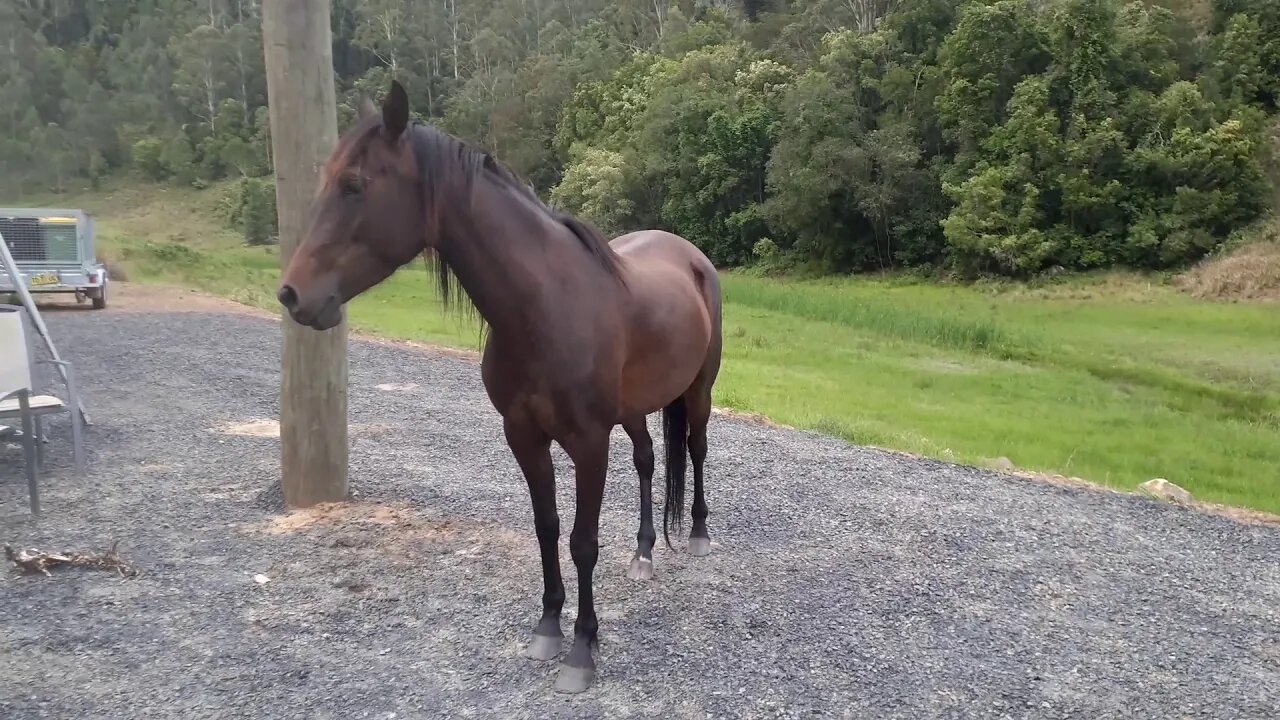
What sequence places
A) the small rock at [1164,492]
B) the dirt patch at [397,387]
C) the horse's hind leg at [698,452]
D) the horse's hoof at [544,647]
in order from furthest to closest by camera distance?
the dirt patch at [397,387] → the small rock at [1164,492] → the horse's hind leg at [698,452] → the horse's hoof at [544,647]

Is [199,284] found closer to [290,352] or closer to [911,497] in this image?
[290,352]

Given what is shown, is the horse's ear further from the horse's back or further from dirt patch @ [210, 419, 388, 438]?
dirt patch @ [210, 419, 388, 438]

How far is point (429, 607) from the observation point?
3648 millimetres

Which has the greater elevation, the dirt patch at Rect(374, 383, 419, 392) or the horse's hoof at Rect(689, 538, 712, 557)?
the horse's hoof at Rect(689, 538, 712, 557)

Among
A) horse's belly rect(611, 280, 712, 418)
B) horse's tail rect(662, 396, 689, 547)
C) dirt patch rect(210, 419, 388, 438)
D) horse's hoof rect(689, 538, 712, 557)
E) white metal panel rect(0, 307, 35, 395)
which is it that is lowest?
dirt patch rect(210, 419, 388, 438)

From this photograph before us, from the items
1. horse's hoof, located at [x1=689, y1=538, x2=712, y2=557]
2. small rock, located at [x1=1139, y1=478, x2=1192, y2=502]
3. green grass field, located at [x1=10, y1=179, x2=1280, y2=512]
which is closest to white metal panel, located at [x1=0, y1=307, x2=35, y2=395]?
green grass field, located at [x1=10, y1=179, x2=1280, y2=512]

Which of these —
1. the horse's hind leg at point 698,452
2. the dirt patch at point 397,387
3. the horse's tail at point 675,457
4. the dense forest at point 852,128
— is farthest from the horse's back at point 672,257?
the dense forest at point 852,128

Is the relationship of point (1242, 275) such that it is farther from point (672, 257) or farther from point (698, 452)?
point (672, 257)

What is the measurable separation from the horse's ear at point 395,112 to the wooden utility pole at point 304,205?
79.3 inches

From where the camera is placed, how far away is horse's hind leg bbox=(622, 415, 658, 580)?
407 cm

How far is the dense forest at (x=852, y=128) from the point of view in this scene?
27.5 m

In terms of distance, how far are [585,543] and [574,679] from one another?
0.48 meters

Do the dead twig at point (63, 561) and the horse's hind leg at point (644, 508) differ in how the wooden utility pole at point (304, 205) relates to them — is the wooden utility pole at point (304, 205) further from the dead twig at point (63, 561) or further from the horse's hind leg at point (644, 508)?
the horse's hind leg at point (644, 508)

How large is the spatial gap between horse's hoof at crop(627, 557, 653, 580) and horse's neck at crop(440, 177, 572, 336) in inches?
65.3
